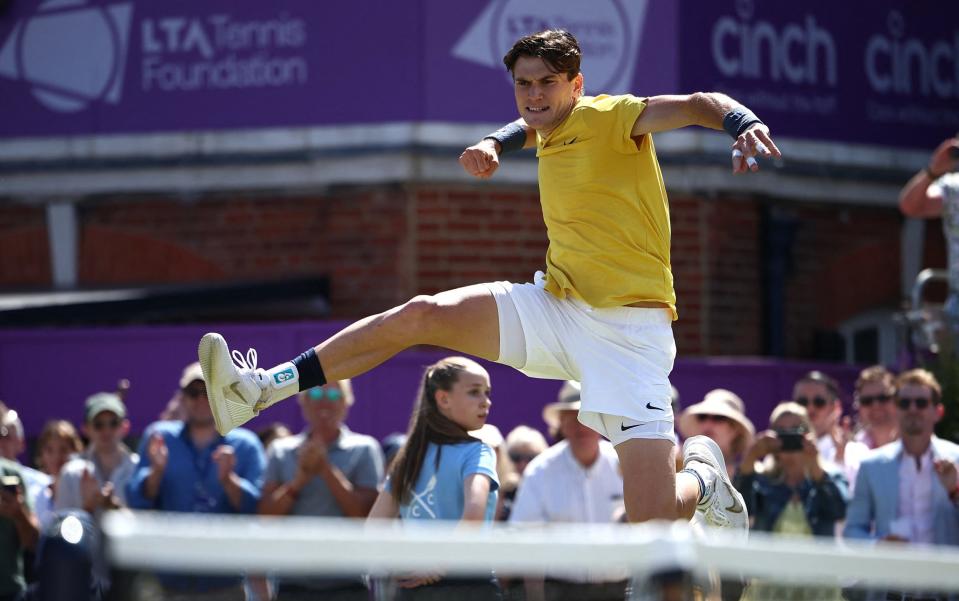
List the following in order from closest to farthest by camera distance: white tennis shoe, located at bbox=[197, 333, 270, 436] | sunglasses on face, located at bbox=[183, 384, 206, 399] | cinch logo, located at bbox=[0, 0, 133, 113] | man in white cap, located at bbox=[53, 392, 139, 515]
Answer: white tennis shoe, located at bbox=[197, 333, 270, 436] → sunglasses on face, located at bbox=[183, 384, 206, 399] → man in white cap, located at bbox=[53, 392, 139, 515] → cinch logo, located at bbox=[0, 0, 133, 113]

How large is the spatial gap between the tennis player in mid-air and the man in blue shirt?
3.09 metres

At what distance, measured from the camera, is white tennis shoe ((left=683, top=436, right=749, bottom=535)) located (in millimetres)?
6176

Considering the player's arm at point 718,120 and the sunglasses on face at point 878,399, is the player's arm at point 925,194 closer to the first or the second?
the sunglasses on face at point 878,399

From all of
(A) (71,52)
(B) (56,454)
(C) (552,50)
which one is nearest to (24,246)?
(A) (71,52)

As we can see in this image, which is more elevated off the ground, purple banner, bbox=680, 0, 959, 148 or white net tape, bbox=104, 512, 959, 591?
purple banner, bbox=680, 0, 959, 148

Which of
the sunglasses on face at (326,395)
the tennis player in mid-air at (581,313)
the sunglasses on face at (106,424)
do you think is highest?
the tennis player in mid-air at (581,313)

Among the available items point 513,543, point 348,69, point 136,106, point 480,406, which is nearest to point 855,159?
point 348,69

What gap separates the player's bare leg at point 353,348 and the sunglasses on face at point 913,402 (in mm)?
3061

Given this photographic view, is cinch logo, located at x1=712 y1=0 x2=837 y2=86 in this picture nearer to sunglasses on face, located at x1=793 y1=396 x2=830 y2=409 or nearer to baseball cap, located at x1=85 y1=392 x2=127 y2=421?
sunglasses on face, located at x1=793 y1=396 x2=830 y2=409

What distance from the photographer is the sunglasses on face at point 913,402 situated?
804cm

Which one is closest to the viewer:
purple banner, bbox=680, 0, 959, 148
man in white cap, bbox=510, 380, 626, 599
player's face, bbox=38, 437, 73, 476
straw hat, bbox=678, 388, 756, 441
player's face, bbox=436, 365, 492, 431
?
player's face, bbox=436, 365, 492, 431

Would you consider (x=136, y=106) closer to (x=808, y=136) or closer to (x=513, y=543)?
(x=808, y=136)

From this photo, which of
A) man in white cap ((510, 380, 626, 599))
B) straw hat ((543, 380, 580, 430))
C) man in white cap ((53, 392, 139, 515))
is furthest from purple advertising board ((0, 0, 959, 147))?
man in white cap ((510, 380, 626, 599))

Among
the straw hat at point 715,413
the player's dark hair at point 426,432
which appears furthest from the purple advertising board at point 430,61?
the player's dark hair at point 426,432
